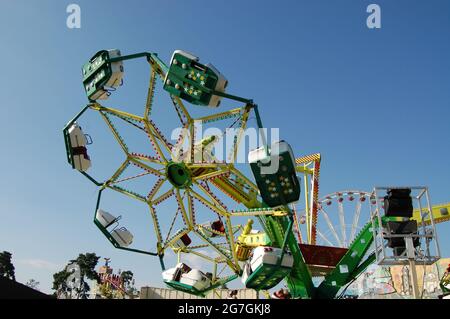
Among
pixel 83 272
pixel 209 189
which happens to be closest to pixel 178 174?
pixel 209 189

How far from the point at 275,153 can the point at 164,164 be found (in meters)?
4.56

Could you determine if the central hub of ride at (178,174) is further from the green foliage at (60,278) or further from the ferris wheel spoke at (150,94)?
the green foliage at (60,278)

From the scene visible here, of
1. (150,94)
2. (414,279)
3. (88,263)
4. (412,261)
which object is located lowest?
(414,279)

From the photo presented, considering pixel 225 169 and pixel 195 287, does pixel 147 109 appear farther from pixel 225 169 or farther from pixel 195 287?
pixel 195 287

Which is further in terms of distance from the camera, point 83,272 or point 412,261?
point 83,272

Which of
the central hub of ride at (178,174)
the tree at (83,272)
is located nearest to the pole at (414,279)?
the central hub of ride at (178,174)

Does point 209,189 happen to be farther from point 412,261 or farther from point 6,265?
point 6,265

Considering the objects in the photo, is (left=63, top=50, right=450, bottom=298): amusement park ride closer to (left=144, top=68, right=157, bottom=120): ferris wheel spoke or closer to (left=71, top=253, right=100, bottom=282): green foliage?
(left=144, top=68, right=157, bottom=120): ferris wheel spoke

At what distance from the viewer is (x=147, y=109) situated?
1429 centimetres

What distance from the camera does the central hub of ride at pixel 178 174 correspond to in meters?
14.3

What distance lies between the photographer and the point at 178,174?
1438cm
